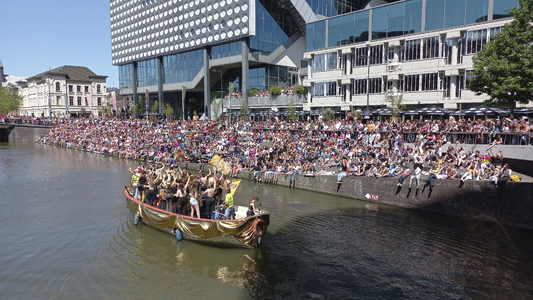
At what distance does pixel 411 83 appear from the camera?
35062 mm

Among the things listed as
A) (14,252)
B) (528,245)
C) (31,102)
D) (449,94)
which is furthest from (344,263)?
(31,102)

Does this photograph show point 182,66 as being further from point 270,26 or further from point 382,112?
point 382,112

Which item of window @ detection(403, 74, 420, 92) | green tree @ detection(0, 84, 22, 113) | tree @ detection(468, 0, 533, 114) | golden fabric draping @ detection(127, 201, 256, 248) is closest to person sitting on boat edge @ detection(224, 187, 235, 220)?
golden fabric draping @ detection(127, 201, 256, 248)

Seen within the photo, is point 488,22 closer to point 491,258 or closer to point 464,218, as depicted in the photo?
point 464,218

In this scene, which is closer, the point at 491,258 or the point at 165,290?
the point at 165,290

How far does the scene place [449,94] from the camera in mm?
A: 32656

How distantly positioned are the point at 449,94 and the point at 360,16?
1338cm

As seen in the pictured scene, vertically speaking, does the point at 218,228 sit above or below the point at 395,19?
below

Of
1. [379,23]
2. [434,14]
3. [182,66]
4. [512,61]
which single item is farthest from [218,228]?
[182,66]

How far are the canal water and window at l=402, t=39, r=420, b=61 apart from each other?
20.4 meters

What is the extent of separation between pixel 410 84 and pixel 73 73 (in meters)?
90.9

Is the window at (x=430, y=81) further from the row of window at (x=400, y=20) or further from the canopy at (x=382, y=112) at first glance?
the row of window at (x=400, y=20)

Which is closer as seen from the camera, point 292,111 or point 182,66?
point 292,111

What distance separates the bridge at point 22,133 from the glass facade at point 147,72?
19779 millimetres
